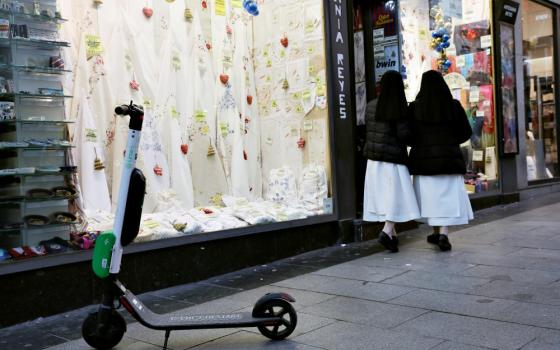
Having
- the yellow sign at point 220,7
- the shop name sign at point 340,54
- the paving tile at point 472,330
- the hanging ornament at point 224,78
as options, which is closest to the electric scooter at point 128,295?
the paving tile at point 472,330

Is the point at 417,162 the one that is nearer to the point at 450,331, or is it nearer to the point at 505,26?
the point at 450,331

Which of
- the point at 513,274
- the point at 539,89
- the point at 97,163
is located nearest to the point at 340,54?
the point at 97,163

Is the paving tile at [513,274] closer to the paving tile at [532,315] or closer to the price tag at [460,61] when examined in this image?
the paving tile at [532,315]

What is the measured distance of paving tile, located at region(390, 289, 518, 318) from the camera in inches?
149

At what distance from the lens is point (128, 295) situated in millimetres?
3266

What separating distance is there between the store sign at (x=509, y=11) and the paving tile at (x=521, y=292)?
648 cm

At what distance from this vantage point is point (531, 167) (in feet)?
36.6

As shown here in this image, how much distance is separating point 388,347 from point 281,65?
4475 mm

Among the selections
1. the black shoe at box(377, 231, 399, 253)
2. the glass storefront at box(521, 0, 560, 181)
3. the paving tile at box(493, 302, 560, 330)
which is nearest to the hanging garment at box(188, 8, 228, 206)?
the black shoe at box(377, 231, 399, 253)

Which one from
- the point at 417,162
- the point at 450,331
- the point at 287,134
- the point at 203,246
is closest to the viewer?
the point at 450,331

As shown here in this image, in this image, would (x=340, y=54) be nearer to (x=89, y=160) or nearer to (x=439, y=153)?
(x=439, y=153)

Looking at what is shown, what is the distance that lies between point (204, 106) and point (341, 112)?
157 centimetres

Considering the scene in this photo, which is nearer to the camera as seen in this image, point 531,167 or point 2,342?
point 2,342

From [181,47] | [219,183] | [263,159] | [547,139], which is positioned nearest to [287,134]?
[263,159]
